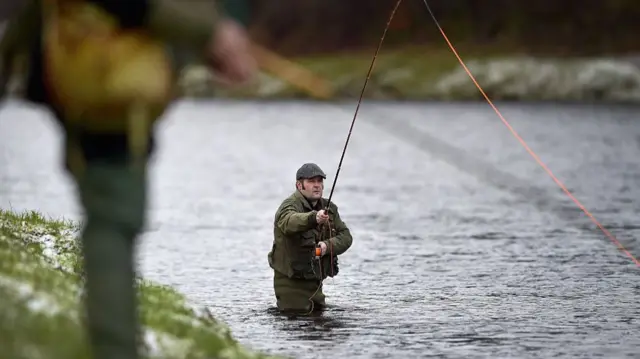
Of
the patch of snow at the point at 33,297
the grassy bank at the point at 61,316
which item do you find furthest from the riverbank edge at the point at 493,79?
the patch of snow at the point at 33,297

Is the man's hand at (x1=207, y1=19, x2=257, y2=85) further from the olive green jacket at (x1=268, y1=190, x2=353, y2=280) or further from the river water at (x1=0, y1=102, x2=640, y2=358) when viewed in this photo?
the olive green jacket at (x1=268, y1=190, x2=353, y2=280)

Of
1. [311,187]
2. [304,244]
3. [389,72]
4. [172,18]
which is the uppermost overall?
[389,72]

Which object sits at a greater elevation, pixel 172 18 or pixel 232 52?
pixel 172 18

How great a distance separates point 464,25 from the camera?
148875mm

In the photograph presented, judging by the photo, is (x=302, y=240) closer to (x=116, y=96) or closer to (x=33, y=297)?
(x=33, y=297)

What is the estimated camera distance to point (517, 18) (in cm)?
14700

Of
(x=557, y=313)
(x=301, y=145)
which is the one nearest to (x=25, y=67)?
(x=557, y=313)

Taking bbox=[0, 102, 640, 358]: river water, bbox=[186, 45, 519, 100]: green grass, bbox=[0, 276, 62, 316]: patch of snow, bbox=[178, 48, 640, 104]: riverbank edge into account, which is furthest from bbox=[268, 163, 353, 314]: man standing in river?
bbox=[186, 45, 519, 100]: green grass

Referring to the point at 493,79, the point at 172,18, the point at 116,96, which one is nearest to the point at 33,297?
the point at 116,96

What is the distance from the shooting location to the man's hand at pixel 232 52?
5773mm

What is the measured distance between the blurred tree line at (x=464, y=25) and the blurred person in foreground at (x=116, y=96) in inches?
4696

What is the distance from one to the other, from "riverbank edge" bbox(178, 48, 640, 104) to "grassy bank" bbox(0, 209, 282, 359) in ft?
304

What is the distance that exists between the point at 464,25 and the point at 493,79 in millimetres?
40303

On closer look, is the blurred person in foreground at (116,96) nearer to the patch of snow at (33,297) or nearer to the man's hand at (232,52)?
the man's hand at (232,52)
